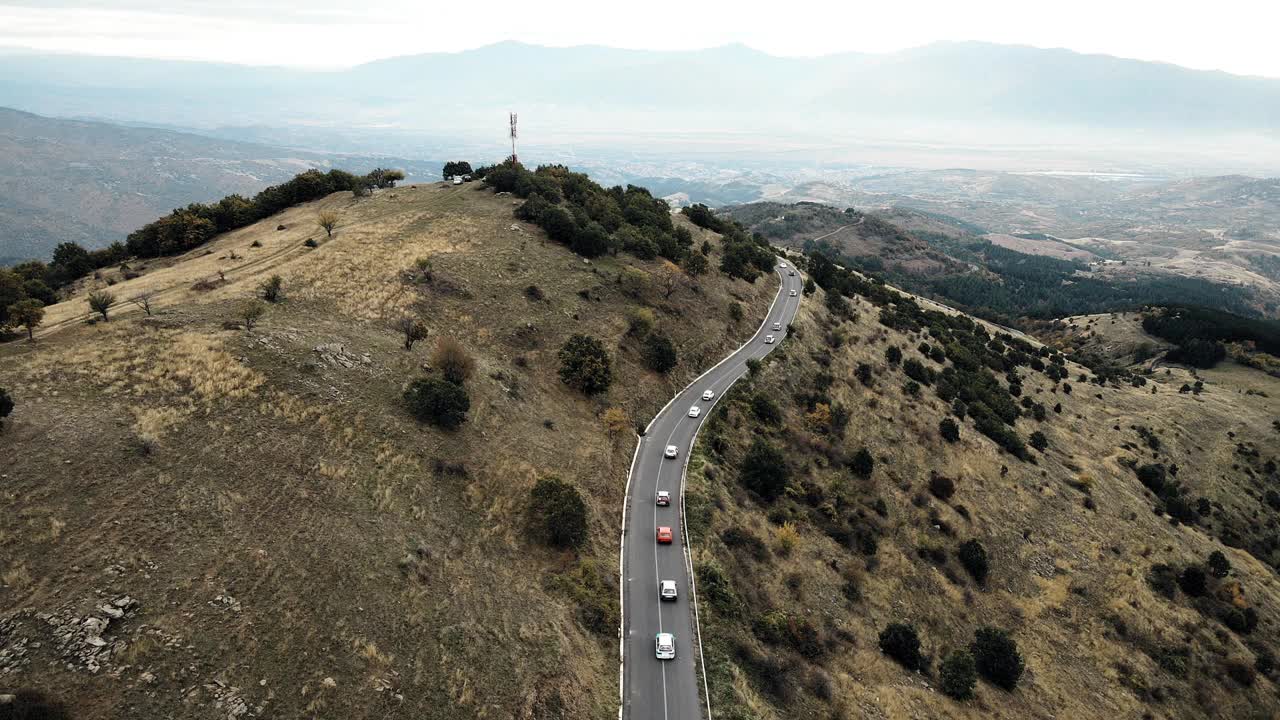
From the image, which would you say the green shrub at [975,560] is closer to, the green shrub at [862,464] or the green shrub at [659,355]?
the green shrub at [862,464]

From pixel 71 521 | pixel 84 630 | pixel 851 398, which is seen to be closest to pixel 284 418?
pixel 71 521

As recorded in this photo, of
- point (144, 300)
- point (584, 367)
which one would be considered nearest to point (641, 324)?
point (584, 367)

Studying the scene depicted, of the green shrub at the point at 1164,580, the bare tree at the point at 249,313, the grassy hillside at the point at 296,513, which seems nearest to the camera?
the grassy hillside at the point at 296,513

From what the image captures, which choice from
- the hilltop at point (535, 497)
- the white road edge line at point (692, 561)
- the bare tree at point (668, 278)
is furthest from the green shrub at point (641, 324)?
the white road edge line at point (692, 561)

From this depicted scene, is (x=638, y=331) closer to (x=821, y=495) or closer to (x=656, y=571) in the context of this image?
(x=821, y=495)

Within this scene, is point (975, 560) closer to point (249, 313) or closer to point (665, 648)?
point (665, 648)

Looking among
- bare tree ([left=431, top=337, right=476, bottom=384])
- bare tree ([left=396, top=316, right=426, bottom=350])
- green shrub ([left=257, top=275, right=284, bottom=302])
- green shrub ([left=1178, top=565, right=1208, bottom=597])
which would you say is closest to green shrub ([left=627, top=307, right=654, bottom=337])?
bare tree ([left=431, top=337, right=476, bottom=384])
